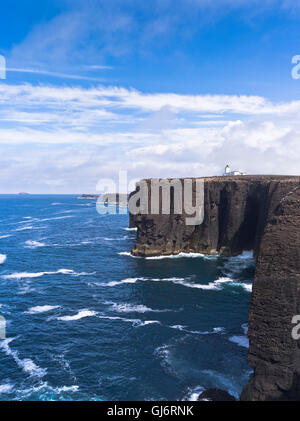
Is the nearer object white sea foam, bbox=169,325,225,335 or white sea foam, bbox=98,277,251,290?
white sea foam, bbox=169,325,225,335

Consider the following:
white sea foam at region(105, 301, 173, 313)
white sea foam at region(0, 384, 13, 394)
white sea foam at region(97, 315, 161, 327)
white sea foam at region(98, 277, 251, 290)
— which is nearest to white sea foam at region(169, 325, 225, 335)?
white sea foam at region(97, 315, 161, 327)

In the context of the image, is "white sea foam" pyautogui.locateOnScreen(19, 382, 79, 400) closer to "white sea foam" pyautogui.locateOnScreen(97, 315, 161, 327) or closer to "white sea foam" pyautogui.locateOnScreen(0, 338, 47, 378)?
"white sea foam" pyautogui.locateOnScreen(0, 338, 47, 378)

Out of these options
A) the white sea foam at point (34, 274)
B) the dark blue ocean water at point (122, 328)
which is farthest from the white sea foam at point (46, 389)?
the white sea foam at point (34, 274)

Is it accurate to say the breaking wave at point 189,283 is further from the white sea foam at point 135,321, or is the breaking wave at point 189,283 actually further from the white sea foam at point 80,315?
the white sea foam at point 135,321

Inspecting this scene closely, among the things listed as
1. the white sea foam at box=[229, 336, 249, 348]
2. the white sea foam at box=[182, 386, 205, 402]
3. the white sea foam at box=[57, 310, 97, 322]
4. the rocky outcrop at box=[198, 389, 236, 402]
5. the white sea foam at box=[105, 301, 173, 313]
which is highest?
the rocky outcrop at box=[198, 389, 236, 402]

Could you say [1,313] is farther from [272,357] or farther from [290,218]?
[290,218]

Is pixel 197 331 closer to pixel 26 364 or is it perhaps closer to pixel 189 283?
pixel 189 283

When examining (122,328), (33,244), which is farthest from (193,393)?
(33,244)
